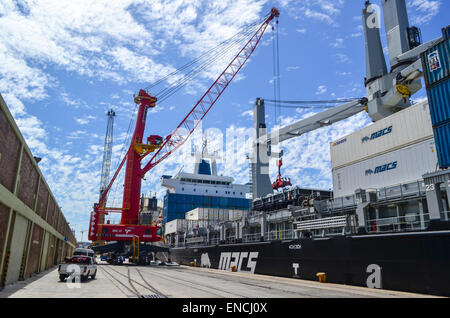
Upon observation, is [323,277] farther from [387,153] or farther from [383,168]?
[387,153]

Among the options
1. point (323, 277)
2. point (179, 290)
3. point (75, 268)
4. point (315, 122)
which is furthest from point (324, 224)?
point (315, 122)

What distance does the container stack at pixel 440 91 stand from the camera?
15508 mm

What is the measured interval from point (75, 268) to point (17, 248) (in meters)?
3.42

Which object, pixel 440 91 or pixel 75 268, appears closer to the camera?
pixel 440 91

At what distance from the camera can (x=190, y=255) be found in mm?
46125

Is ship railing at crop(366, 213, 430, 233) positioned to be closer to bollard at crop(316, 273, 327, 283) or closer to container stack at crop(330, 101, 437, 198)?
container stack at crop(330, 101, 437, 198)

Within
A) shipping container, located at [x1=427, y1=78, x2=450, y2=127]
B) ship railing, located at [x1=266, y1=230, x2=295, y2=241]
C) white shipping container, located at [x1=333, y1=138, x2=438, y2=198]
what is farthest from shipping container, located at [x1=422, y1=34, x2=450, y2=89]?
ship railing, located at [x1=266, y1=230, x2=295, y2=241]

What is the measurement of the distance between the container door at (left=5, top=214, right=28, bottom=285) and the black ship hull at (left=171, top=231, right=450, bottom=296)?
1731cm

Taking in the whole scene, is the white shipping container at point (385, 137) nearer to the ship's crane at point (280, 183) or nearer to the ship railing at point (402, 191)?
the ship railing at point (402, 191)

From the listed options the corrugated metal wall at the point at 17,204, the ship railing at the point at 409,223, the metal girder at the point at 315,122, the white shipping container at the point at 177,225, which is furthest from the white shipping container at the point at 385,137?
the white shipping container at the point at 177,225

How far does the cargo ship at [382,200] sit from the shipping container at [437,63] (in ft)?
0.18

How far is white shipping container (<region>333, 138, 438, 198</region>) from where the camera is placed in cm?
1836

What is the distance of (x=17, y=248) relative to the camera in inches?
682
